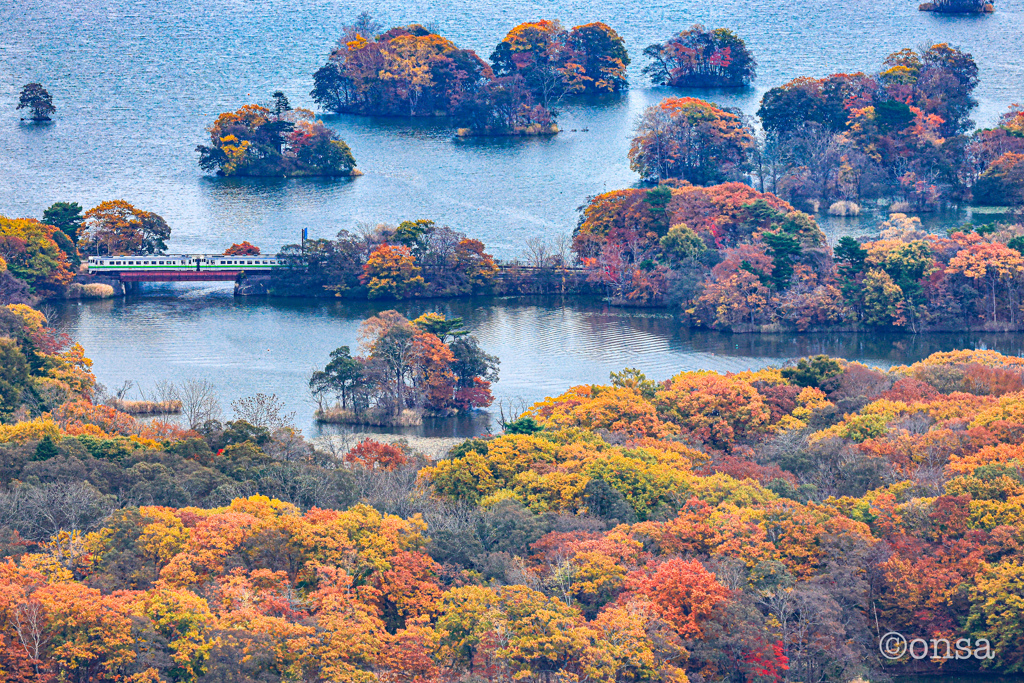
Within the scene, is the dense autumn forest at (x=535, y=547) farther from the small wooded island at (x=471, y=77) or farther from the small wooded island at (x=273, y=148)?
the small wooded island at (x=471, y=77)

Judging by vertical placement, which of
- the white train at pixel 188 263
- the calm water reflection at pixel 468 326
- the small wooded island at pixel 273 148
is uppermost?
the small wooded island at pixel 273 148

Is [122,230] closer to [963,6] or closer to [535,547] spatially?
[535,547]

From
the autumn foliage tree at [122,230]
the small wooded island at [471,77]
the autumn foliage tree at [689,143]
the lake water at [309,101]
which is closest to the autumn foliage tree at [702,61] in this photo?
the lake water at [309,101]

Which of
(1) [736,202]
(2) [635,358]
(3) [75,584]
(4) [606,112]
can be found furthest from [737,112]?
(3) [75,584]

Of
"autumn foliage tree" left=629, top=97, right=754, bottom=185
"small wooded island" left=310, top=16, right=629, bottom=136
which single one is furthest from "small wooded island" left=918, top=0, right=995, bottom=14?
"autumn foliage tree" left=629, top=97, right=754, bottom=185

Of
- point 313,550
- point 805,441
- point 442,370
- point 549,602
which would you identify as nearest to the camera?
point 549,602

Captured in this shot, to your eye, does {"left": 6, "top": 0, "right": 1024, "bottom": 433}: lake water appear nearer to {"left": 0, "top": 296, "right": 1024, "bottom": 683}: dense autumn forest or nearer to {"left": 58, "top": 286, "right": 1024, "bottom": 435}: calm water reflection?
{"left": 58, "top": 286, "right": 1024, "bottom": 435}: calm water reflection

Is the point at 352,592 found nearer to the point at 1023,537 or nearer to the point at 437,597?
the point at 437,597
